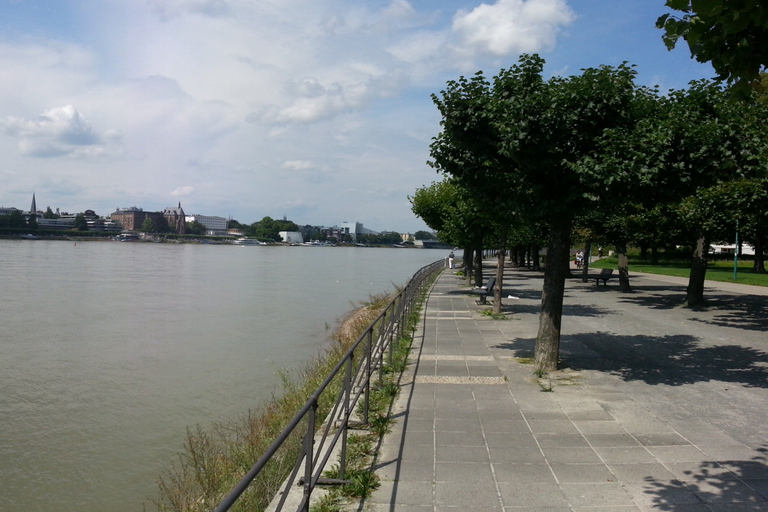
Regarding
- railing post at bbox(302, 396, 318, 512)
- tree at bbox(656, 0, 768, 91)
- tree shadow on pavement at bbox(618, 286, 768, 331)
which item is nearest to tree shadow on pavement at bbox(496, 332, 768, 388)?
tree shadow on pavement at bbox(618, 286, 768, 331)

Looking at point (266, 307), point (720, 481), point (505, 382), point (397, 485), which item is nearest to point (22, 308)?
point (266, 307)

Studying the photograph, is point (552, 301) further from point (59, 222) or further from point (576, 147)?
point (59, 222)

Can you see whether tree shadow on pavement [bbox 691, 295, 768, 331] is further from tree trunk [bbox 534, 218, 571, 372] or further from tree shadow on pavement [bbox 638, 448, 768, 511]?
tree shadow on pavement [bbox 638, 448, 768, 511]

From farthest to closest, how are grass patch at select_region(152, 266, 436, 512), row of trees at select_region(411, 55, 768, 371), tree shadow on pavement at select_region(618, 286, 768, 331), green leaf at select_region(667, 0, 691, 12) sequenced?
tree shadow on pavement at select_region(618, 286, 768, 331) < row of trees at select_region(411, 55, 768, 371) < grass patch at select_region(152, 266, 436, 512) < green leaf at select_region(667, 0, 691, 12)

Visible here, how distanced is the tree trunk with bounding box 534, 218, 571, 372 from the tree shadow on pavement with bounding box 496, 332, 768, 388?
632 mm

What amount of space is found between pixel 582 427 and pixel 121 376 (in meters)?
10.3

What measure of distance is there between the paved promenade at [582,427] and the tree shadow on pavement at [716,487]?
1 cm

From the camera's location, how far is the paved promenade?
4.44 metres

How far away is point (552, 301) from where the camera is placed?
8797 mm

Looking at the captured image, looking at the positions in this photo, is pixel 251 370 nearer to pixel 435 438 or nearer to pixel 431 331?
pixel 431 331

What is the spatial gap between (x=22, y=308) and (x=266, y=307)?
29.8 ft

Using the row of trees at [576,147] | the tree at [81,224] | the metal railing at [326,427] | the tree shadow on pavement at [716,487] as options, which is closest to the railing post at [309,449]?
the metal railing at [326,427]

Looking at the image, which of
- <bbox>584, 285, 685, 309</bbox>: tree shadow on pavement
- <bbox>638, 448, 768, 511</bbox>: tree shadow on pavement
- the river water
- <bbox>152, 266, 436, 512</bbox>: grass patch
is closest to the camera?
<bbox>638, 448, 768, 511</bbox>: tree shadow on pavement

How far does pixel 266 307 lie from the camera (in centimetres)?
2520
